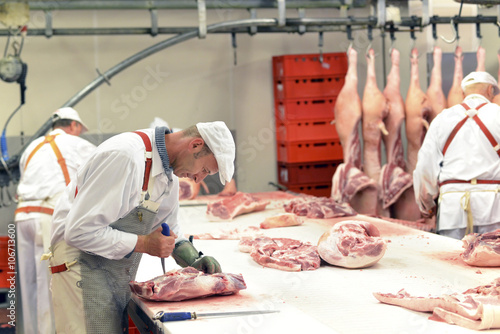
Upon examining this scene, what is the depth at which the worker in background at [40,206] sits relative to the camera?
5285 millimetres

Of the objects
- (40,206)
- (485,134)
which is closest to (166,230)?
(485,134)

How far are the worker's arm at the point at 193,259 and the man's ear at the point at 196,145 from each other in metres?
0.57

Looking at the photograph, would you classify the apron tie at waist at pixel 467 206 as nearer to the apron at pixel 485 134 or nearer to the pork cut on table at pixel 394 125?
the apron at pixel 485 134

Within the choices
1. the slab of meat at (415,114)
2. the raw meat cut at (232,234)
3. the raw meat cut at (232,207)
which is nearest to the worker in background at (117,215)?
the raw meat cut at (232,234)

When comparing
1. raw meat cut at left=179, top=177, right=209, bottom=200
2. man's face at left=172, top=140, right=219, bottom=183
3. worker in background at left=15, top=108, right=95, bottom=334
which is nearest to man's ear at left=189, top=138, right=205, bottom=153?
man's face at left=172, top=140, right=219, bottom=183

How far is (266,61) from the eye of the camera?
26.2 ft

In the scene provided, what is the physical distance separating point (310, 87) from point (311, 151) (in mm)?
739

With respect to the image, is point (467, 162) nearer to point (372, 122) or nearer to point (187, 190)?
point (372, 122)

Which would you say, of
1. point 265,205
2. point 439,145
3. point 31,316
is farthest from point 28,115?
point 439,145

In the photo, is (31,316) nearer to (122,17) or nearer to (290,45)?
(122,17)

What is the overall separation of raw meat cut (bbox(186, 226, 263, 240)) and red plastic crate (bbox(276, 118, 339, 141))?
2703mm

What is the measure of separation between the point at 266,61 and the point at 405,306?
579cm

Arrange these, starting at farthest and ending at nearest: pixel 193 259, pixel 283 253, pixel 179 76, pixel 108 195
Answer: pixel 179 76
pixel 283 253
pixel 193 259
pixel 108 195

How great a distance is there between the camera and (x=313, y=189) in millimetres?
7496
